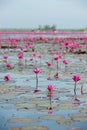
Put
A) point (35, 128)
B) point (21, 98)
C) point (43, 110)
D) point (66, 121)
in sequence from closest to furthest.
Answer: point (35, 128), point (66, 121), point (43, 110), point (21, 98)

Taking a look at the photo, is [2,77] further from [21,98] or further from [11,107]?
[11,107]

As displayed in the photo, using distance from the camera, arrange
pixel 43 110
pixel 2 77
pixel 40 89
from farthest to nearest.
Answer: pixel 2 77 → pixel 40 89 → pixel 43 110

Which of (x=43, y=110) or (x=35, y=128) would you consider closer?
(x=35, y=128)

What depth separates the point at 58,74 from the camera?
9.20 m

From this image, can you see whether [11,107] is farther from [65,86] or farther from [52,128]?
[65,86]

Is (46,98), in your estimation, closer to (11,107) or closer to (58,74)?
(11,107)

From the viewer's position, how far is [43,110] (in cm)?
552

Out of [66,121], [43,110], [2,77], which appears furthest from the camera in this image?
[2,77]

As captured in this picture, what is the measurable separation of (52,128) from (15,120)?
55 centimetres

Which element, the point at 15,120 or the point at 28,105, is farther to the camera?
the point at 28,105

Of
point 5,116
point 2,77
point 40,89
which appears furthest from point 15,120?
point 2,77

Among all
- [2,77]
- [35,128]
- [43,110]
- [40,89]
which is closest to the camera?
[35,128]

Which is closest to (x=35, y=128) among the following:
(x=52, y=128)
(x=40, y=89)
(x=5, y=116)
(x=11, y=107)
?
(x=52, y=128)

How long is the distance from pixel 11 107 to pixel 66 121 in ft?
3.53
